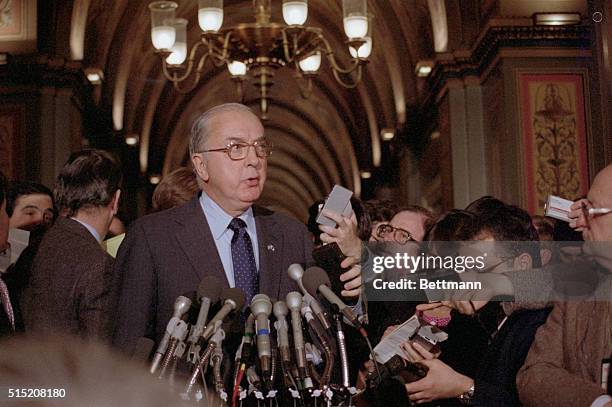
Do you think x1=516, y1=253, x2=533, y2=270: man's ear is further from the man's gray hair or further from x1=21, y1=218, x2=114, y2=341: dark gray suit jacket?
x1=21, y1=218, x2=114, y2=341: dark gray suit jacket

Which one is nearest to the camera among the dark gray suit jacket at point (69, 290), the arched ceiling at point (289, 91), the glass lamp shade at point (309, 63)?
the dark gray suit jacket at point (69, 290)

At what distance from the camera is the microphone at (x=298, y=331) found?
2.54 metres

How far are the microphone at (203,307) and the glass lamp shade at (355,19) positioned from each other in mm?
6486

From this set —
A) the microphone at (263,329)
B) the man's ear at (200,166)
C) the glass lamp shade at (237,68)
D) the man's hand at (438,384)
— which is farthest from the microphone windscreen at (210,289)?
the glass lamp shade at (237,68)

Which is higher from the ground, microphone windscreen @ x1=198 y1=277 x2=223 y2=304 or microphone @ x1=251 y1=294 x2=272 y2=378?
microphone windscreen @ x1=198 y1=277 x2=223 y2=304

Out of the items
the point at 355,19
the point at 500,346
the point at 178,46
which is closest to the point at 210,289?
the point at 500,346

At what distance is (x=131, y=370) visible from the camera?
1.88m

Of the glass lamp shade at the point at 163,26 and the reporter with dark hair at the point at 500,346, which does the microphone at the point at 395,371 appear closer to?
the reporter with dark hair at the point at 500,346

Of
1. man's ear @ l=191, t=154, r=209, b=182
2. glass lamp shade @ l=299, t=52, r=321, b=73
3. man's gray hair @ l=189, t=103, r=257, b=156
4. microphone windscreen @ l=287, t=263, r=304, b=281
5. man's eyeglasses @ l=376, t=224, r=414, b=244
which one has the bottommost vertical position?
microphone windscreen @ l=287, t=263, r=304, b=281

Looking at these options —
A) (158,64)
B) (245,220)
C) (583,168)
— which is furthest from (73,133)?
(245,220)

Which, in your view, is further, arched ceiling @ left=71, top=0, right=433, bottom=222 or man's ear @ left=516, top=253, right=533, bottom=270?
arched ceiling @ left=71, top=0, right=433, bottom=222

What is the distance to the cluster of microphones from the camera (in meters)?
2.49

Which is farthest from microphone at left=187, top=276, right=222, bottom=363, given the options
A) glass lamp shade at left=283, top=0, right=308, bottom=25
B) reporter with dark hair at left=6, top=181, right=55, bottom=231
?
glass lamp shade at left=283, top=0, right=308, bottom=25

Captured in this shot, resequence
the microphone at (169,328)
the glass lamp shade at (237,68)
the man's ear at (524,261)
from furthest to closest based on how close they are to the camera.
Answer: the glass lamp shade at (237,68) < the man's ear at (524,261) < the microphone at (169,328)
